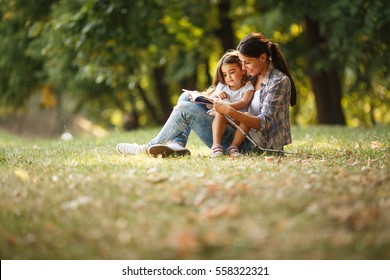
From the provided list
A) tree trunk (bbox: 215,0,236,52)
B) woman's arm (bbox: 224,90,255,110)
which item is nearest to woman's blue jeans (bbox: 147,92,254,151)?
woman's arm (bbox: 224,90,255,110)

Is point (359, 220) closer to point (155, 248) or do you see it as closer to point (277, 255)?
point (277, 255)

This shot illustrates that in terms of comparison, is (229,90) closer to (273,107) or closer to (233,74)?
(233,74)

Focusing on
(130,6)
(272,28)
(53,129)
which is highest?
(130,6)

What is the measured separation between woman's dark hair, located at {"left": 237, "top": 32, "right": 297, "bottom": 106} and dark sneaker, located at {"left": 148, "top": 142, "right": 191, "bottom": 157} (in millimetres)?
1298

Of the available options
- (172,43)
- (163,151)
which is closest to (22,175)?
(163,151)

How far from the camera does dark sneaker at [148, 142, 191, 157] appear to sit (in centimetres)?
585

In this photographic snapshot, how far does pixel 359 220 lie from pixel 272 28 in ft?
29.0

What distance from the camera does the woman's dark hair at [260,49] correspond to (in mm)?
5594

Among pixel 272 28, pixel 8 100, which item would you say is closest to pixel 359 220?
pixel 272 28

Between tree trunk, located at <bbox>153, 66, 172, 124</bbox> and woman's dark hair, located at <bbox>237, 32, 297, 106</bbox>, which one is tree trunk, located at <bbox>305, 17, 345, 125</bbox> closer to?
tree trunk, located at <bbox>153, 66, 172, 124</bbox>

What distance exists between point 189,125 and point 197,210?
267 centimetres

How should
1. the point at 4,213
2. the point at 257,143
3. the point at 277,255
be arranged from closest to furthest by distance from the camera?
the point at 277,255
the point at 4,213
the point at 257,143

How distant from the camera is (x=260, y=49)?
18.6 ft

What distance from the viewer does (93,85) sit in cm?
1627
